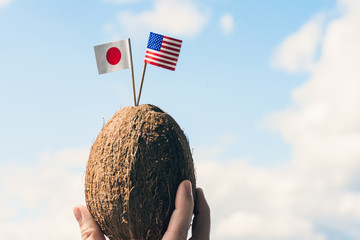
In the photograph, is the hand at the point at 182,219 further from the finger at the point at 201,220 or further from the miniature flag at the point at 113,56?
the miniature flag at the point at 113,56

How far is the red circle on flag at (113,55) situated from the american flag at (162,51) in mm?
464

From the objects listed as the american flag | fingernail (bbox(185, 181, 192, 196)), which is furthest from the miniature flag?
fingernail (bbox(185, 181, 192, 196))

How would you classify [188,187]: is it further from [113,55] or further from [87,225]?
[113,55]

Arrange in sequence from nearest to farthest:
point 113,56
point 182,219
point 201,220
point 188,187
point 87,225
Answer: point 182,219 → point 188,187 → point 87,225 → point 201,220 → point 113,56

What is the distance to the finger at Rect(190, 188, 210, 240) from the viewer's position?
20.2 ft

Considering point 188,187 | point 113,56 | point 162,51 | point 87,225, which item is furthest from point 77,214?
point 162,51

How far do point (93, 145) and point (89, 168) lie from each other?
368 mm

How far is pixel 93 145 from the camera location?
623 cm

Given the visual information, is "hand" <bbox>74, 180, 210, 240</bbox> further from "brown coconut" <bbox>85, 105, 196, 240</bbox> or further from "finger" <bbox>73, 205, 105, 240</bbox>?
"brown coconut" <bbox>85, 105, 196, 240</bbox>

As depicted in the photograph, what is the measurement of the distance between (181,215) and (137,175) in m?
0.82

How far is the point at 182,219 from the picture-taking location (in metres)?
5.45

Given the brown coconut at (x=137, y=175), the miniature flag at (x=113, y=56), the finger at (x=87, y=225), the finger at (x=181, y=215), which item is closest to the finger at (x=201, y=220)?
the brown coconut at (x=137, y=175)

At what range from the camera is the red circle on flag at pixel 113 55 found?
21.9 ft

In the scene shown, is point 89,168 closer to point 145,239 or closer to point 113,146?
point 113,146
